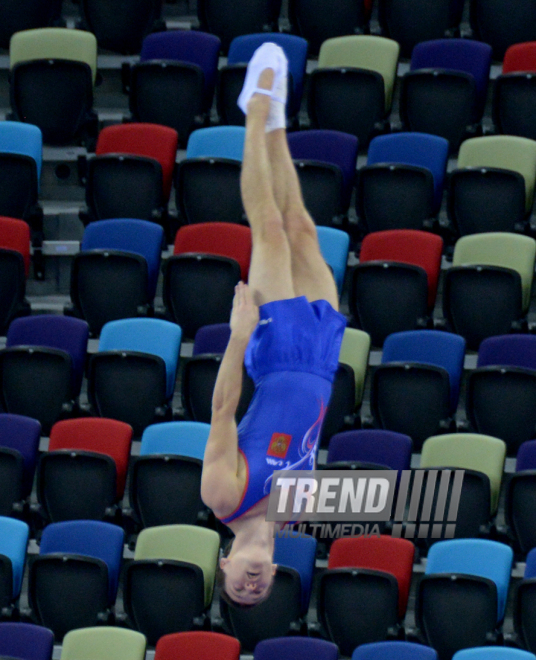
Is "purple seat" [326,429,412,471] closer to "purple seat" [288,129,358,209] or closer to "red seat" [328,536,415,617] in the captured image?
"red seat" [328,536,415,617]

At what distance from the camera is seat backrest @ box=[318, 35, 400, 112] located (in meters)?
9.05

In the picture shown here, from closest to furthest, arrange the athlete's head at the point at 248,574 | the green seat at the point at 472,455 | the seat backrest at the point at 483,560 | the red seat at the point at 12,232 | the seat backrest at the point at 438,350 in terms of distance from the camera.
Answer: the athlete's head at the point at 248,574 → the seat backrest at the point at 483,560 → the green seat at the point at 472,455 → the seat backrest at the point at 438,350 → the red seat at the point at 12,232

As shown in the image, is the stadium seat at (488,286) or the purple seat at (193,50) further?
the purple seat at (193,50)

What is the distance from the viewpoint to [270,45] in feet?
16.3

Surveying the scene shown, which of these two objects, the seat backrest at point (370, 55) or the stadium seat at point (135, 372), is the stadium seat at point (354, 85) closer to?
the seat backrest at point (370, 55)

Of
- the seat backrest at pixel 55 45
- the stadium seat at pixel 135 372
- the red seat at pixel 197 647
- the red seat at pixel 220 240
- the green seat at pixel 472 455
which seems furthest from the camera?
the seat backrest at pixel 55 45

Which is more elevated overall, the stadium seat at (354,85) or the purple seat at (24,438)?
the stadium seat at (354,85)

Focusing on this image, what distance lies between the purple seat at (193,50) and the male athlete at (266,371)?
4.23 meters

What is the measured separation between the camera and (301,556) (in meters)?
7.13

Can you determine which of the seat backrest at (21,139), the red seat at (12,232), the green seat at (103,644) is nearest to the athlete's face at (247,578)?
the green seat at (103,644)

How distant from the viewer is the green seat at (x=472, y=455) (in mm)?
7340

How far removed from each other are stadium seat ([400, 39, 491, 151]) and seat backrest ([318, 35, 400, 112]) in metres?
0.15

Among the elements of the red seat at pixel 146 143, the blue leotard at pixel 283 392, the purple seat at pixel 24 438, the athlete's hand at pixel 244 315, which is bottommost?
the purple seat at pixel 24 438

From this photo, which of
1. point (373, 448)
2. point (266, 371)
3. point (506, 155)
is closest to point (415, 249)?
point (506, 155)
